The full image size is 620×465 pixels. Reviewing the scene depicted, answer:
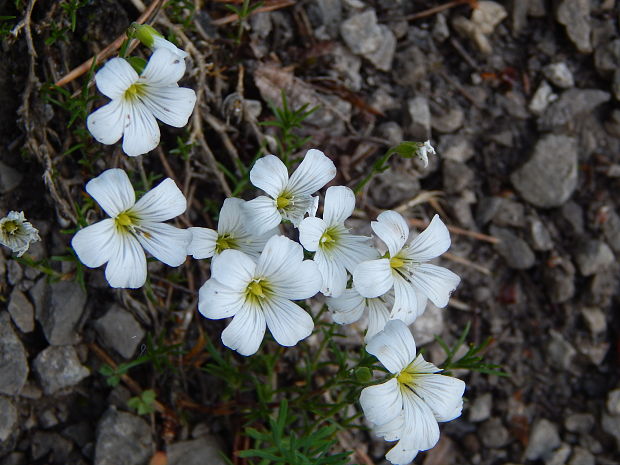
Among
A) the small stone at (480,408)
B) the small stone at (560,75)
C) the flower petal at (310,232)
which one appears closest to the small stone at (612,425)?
the small stone at (480,408)

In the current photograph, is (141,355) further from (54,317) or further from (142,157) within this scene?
(142,157)

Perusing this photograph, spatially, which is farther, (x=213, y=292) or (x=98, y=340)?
(x=98, y=340)

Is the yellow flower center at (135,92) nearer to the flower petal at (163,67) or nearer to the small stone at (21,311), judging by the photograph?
the flower petal at (163,67)

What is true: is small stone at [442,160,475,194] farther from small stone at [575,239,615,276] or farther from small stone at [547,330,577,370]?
small stone at [547,330,577,370]

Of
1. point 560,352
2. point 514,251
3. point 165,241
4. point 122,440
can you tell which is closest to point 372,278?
point 165,241

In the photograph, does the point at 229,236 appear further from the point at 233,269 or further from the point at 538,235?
the point at 538,235

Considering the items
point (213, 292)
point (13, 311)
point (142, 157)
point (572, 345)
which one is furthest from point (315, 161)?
point (572, 345)

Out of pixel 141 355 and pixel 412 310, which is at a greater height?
pixel 412 310
